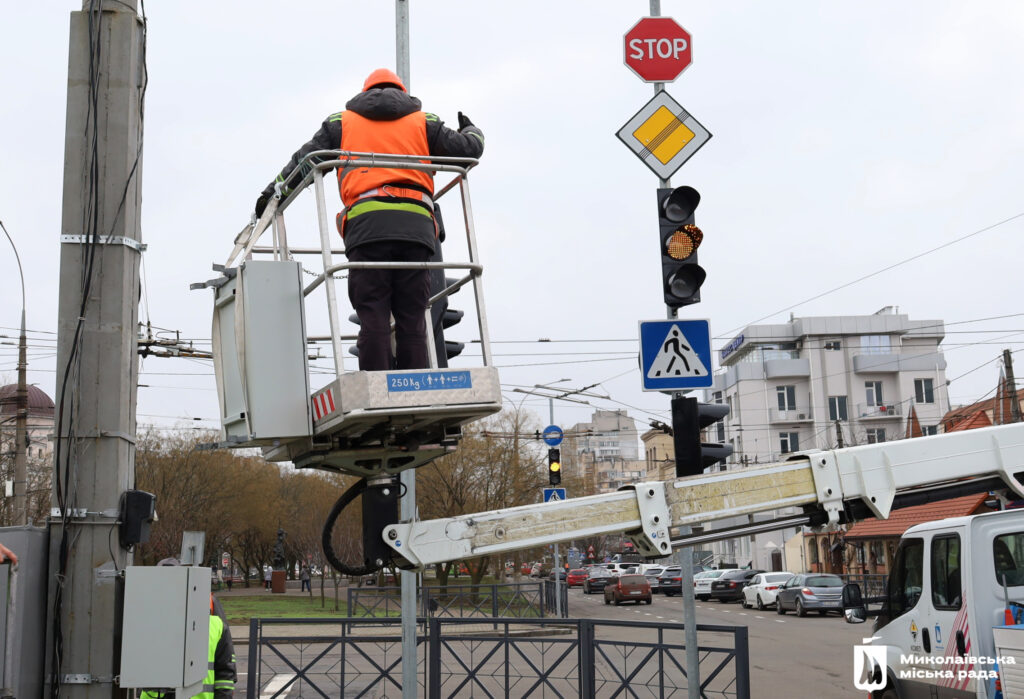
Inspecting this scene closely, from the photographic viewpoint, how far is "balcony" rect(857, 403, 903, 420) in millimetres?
78394

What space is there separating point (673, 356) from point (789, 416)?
75203 mm

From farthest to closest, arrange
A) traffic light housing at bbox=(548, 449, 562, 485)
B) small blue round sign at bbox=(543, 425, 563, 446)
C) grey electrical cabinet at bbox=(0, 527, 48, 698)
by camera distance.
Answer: small blue round sign at bbox=(543, 425, 563, 446), traffic light housing at bbox=(548, 449, 562, 485), grey electrical cabinet at bbox=(0, 527, 48, 698)

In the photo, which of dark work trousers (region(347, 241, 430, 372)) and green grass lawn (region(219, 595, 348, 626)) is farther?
green grass lawn (region(219, 595, 348, 626))

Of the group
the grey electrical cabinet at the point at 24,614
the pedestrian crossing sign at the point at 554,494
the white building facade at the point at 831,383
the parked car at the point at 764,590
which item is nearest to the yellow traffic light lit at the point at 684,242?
the grey electrical cabinet at the point at 24,614

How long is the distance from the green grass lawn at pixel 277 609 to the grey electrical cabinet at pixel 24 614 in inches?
1137

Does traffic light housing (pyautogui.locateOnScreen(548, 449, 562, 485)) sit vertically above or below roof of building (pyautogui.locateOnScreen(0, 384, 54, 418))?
below

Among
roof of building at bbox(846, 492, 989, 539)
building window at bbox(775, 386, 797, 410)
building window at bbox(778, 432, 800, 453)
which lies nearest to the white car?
roof of building at bbox(846, 492, 989, 539)

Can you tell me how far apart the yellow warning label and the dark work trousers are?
348cm

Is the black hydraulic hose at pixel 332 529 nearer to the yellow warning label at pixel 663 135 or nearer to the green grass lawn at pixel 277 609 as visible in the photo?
the yellow warning label at pixel 663 135

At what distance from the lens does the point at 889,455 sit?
7.02 meters

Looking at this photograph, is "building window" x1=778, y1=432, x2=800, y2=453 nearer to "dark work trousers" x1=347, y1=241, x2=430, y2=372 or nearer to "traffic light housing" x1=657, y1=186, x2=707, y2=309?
"traffic light housing" x1=657, y1=186, x2=707, y2=309

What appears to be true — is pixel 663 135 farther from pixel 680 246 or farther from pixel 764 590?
pixel 764 590

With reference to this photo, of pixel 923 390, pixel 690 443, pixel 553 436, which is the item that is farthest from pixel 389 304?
pixel 923 390

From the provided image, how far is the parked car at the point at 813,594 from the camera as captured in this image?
3566 centimetres
